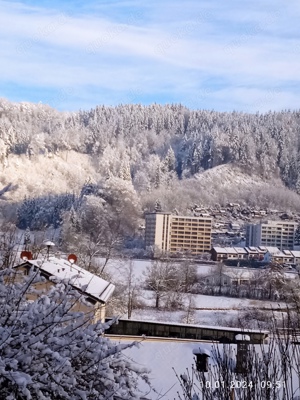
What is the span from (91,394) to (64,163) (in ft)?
320

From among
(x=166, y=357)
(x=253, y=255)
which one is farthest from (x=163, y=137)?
(x=166, y=357)

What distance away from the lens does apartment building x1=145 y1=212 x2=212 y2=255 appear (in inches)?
2741

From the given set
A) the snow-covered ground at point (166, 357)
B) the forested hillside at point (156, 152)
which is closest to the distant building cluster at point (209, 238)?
the forested hillside at point (156, 152)

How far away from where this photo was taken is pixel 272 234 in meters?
77.2

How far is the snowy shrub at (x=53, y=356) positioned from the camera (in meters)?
2.93

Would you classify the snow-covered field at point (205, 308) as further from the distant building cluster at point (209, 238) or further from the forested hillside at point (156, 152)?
the forested hillside at point (156, 152)

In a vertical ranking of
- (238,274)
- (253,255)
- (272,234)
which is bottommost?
(238,274)

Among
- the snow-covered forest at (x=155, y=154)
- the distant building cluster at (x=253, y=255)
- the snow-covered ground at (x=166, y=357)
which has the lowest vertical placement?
the distant building cluster at (x=253, y=255)

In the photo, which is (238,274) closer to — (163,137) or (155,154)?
(155,154)

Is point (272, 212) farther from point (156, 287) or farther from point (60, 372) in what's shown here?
point (60, 372)

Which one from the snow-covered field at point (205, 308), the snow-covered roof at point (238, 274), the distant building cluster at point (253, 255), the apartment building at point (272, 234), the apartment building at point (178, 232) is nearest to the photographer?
the snow-covered field at point (205, 308)

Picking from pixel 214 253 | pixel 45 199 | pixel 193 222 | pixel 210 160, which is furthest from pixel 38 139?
pixel 214 253

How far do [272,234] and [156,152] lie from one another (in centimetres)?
3540

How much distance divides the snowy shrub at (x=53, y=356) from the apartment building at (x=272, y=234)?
73940 mm
